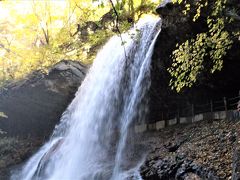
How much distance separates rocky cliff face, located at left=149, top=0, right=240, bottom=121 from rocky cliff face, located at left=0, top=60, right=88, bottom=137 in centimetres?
653

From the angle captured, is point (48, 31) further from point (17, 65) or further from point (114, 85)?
point (114, 85)

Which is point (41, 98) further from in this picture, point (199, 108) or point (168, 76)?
point (199, 108)

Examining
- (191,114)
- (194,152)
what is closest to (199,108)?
(191,114)

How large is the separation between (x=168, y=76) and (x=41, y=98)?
8506 millimetres

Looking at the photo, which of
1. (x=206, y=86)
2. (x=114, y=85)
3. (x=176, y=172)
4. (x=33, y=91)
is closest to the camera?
(x=176, y=172)

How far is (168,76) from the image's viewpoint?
12.4m

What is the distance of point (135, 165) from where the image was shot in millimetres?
11117

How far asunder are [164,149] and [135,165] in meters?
1.14

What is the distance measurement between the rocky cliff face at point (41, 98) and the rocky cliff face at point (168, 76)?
21.4 feet

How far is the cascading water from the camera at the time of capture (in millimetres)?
12375

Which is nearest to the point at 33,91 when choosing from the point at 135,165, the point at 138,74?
the point at 138,74

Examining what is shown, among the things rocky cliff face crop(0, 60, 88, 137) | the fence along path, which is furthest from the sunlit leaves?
rocky cliff face crop(0, 60, 88, 137)

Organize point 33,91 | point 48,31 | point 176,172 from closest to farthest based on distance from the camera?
1. point 176,172
2. point 33,91
3. point 48,31

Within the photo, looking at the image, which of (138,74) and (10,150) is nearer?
(138,74)
